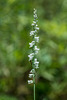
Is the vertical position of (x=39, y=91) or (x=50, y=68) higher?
(x=50, y=68)

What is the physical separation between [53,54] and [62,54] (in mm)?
334

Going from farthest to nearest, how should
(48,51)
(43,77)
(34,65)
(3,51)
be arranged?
(48,51)
(43,77)
(3,51)
(34,65)

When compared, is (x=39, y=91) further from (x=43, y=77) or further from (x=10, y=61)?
(x=10, y=61)

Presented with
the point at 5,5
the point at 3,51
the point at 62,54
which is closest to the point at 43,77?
the point at 62,54

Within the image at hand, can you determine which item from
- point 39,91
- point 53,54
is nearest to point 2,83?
point 39,91

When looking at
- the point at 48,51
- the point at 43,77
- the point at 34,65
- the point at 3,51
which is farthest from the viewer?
the point at 48,51

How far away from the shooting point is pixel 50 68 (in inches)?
250

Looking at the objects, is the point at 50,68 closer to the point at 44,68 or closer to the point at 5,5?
the point at 44,68

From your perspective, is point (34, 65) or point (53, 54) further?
point (53, 54)

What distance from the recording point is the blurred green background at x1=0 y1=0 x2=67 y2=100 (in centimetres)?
584

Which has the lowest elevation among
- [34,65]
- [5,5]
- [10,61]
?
[34,65]

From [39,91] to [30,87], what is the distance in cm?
31

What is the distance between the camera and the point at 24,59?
6.44 metres

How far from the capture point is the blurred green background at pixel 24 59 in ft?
19.2
